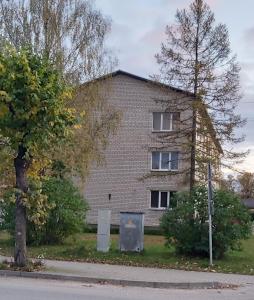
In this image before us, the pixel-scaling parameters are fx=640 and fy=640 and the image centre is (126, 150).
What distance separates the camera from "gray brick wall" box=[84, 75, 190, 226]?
4725cm

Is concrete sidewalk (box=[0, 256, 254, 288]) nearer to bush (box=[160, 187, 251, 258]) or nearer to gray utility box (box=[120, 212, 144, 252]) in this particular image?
bush (box=[160, 187, 251, 258])

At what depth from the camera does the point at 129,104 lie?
48250mm

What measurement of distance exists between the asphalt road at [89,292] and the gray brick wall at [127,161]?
32695 mm

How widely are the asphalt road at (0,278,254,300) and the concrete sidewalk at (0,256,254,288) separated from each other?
46cm

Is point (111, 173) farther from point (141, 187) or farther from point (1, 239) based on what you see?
point (1, 239)

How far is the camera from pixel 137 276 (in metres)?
15.4

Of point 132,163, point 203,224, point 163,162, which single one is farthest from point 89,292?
point 132,163

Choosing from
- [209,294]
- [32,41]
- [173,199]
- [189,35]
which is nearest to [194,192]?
[173,199]

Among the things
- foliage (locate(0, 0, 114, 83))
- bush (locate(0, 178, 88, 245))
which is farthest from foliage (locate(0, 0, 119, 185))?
bush (locate(0, 178, 88, 245))

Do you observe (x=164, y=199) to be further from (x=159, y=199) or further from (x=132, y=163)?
(x=132, y=163)

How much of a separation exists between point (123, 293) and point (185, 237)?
7360 mm

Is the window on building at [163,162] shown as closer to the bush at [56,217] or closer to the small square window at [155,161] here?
the small square window at [155,161]

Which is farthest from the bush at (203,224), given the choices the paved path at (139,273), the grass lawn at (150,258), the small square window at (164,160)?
the small square window at (164,160)

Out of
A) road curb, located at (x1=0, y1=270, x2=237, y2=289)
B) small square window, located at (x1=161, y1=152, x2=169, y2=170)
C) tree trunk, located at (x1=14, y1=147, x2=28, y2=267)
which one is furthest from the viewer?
small square window, located at (x1=161, y1=152, x2=169, y2=170)
